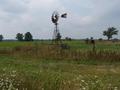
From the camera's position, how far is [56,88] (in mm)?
7797

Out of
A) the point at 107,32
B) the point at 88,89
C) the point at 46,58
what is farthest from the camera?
the point at 107,32

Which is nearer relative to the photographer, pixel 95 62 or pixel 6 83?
pixel 6 83

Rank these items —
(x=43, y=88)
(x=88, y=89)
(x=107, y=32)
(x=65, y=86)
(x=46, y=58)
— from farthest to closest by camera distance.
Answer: (x=107, y=32)
(x=46, y=58)
(x=65, y=86)
(x=43, y=88)
(x=88, y=89)

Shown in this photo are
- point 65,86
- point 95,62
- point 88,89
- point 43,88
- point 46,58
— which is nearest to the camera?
point 88,89

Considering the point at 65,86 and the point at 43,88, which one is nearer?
the point at 43,88

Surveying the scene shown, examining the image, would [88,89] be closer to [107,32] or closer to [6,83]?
[6,83]

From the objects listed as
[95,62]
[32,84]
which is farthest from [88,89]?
[95,62]

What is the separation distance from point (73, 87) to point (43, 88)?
3.56 ft

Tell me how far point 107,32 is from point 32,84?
8890 centimetres

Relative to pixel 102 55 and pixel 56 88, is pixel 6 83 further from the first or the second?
pixel 102 55

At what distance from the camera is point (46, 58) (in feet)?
88.3

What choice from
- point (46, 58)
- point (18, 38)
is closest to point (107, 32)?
point (18, 38)

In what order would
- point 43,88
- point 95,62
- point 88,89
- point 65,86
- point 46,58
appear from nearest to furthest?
point 88,89
point 43,88
point 65,86
point 95,62
point 46,58

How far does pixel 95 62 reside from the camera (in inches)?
971
